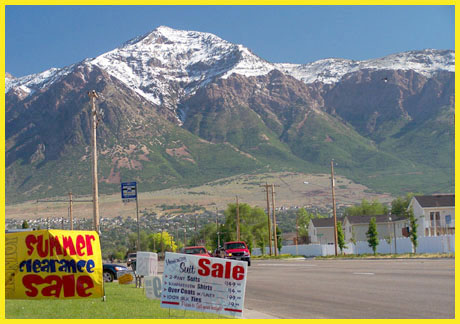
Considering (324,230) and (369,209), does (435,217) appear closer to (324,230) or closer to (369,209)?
(324,230)

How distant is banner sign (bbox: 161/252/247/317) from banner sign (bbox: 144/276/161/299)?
3908 mm

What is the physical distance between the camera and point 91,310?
16141mm

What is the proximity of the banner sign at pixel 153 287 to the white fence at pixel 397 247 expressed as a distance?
45.7 m

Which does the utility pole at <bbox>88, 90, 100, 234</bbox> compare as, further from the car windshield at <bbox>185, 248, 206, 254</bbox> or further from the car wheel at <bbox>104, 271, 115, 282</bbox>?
the car windshield at <bbox>185, 248, 206, 254</bbox>

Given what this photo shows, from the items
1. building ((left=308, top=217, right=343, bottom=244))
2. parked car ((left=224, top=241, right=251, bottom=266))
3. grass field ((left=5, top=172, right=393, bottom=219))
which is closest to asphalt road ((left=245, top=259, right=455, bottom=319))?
parked car ((left=224, top=241, right=251, bottom=266))

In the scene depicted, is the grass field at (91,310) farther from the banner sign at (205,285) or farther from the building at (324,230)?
the building at (324,230)

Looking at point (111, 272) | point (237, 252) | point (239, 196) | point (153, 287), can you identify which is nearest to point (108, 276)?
point (111, 272)

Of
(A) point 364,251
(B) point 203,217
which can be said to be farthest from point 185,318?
(B) point 203,217

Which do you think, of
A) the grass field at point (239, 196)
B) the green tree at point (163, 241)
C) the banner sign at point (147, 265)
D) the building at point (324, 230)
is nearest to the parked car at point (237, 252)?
the banner sign at point (147, 265)

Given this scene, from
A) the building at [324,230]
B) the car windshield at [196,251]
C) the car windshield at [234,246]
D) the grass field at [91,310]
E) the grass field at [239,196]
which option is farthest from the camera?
the grass field at [239,196]

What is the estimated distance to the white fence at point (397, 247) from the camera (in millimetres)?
60338

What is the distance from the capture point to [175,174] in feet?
582

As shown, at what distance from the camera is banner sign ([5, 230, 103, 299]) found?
17.7 m

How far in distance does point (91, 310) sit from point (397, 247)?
58199mm
